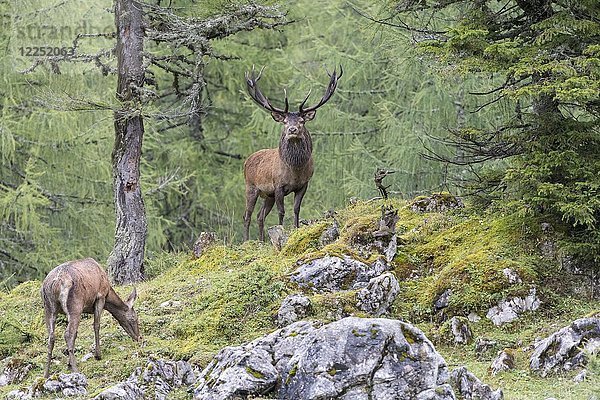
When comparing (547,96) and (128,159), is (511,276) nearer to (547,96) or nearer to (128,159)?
(547,96)

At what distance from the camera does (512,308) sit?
9922mm

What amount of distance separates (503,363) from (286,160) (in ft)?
20.4

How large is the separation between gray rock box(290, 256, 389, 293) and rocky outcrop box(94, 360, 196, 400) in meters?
2.15

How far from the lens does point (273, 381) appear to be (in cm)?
704

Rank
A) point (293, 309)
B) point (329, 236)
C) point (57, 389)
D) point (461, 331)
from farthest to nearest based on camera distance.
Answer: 1. point (329, 236)
2. point (293, 309)
3. point (461, 331)
4. point (57, 389)

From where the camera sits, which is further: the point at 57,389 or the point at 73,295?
the point at 73,295

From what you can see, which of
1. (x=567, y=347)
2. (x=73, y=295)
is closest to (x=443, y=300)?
(x=567, y=347)

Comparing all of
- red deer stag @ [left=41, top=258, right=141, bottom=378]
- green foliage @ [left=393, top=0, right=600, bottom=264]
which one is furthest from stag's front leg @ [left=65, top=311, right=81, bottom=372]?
green foliage @ [left=393, top=0, right=600, bottom=264]

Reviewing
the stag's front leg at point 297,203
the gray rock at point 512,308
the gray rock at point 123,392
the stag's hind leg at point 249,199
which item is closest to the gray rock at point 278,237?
the stag's front leg at point 297,203

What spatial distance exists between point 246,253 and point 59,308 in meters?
4.49

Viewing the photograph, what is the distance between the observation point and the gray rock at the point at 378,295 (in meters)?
9.95

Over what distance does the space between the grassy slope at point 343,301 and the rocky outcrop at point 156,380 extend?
0.25 metres

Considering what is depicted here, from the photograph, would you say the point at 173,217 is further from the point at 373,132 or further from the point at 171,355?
the point at 171,355

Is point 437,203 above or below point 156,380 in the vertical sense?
above
